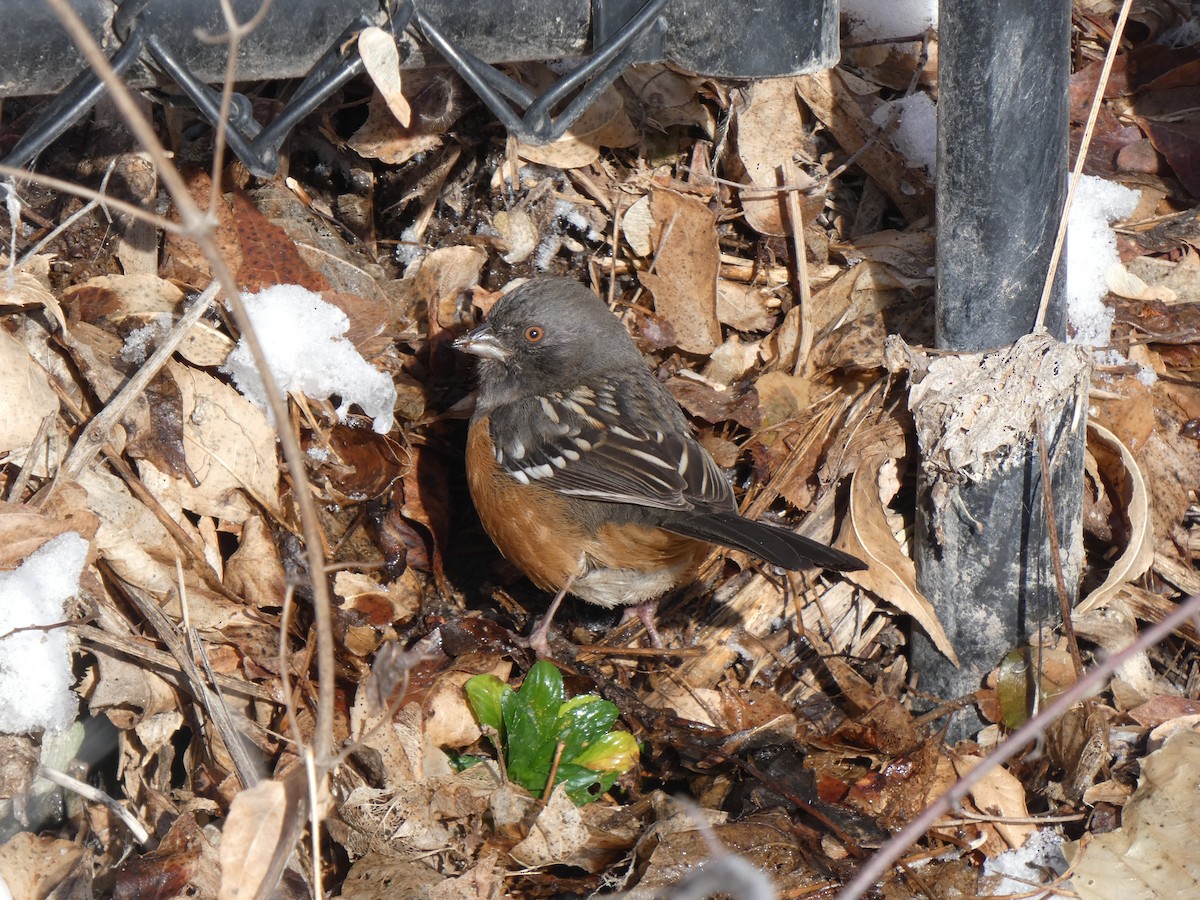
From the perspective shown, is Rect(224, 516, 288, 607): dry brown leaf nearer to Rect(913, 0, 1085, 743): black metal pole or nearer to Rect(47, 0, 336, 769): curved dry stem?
Rect(47, 0, 336, 769): curved dry stem

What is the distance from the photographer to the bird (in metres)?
2.85

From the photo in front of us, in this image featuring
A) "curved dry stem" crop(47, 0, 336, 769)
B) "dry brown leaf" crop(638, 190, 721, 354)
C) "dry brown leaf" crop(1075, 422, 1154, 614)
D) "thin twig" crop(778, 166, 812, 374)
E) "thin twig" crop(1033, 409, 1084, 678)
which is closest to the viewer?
"curved dry stem" crop(47, 0, 336, 769)

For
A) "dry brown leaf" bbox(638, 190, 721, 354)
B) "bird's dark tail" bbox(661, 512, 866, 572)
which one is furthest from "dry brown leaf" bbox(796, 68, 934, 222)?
"bird's dark tail" bbox(661, 512, 866, 572)

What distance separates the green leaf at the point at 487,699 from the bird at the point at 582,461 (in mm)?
280

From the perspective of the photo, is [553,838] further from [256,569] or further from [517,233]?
[517,233]

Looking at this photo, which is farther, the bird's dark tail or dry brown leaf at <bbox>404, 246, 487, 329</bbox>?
dry brown leaf at <bbox>404, 246, 487, 329</bbox>

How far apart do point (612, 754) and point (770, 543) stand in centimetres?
64

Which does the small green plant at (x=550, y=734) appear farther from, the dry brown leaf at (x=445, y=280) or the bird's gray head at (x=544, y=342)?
the dry brown leaf at (x=445, y=280)

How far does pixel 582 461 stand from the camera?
3.00m

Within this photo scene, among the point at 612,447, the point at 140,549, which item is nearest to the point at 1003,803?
the point at 612,447

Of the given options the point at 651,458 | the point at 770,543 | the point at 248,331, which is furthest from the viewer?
the point at 651,458

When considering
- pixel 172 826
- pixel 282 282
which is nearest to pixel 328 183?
pixel 282 282

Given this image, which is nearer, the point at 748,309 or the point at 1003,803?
the point at 1003,803

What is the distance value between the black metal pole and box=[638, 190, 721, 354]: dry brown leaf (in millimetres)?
811
